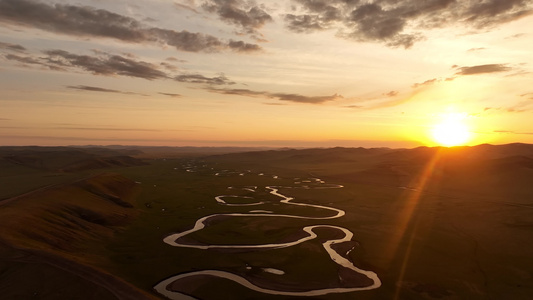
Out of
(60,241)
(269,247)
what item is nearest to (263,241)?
(269,247)

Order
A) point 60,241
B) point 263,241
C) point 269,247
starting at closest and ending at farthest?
1. point 60,241
2. point 269,247
3. point 263,241

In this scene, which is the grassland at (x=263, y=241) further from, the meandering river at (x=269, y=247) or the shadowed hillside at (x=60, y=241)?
the meandering river at (x=269, y=247)

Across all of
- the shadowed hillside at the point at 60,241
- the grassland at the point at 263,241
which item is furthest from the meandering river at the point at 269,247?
the shadowed hillside at the point at 60,241

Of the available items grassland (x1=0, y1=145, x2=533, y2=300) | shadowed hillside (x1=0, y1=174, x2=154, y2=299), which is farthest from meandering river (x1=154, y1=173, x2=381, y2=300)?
shadowed hillside (x1=0, y1=174, x2=154, y2=299)

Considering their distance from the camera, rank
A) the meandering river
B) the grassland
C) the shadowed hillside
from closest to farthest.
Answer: the shadowed hillside, the grassland, the meandering river

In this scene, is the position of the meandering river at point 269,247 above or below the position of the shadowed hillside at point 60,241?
below

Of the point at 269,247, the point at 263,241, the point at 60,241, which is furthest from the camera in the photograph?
the point at 263,241

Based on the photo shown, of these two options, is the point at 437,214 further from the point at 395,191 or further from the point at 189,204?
the point at 189,204

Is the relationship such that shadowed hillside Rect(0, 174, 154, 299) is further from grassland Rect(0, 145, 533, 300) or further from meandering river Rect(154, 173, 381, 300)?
meandering river Rect(154, 173, 381, 300)

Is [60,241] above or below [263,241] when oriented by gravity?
above

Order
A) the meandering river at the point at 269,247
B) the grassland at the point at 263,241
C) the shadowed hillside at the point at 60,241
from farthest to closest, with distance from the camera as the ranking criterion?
the meandering river at the point at 269,247 → the grassland at the point at 263,241 → the shadowed hillside at the point at 60,241

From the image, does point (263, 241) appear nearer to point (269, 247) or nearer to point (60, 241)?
point (269, 247)
